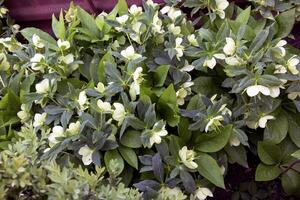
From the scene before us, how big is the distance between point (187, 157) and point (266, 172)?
17.2 inches

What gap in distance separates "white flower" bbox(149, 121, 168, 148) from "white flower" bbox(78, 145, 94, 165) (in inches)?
10.0

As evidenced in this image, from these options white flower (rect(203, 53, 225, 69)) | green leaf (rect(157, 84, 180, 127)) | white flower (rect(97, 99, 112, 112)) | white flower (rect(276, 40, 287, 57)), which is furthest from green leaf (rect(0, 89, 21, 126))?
white flower (rect(276, 40, 287, 57))

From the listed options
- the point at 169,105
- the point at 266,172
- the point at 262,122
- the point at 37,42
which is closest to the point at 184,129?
the point at 169,105

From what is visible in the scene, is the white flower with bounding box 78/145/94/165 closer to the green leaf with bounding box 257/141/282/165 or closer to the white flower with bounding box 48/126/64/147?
the white flower with bounding box 48/126/64/147

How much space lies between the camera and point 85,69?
2512 millimetres

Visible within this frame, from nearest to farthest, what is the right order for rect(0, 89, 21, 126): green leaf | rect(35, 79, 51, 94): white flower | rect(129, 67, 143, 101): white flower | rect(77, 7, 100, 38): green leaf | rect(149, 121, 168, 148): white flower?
1. rect(149, 121, 168, 148): white flower
2. rect(129, 67, 143, 101): white flower
3. rect(35, 79, 51, 94): white flower
4. rect(0, 89, 21, 126): green leaf
5. rect(77, 7, 100, 38): green leaf

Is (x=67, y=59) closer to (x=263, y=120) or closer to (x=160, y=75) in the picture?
(x=160, y=75)

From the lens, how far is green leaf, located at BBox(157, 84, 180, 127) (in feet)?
7.42

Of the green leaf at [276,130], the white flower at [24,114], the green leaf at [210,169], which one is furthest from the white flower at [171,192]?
the white flower at [24,114]

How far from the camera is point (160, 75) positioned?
2.37 m

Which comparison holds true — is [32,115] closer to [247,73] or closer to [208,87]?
[208,87]

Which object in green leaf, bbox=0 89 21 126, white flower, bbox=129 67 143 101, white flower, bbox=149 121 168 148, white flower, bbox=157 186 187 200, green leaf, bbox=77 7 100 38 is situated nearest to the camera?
white flower, bbox=157 186 187 200

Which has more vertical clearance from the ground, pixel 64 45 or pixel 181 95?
pixel 64 45

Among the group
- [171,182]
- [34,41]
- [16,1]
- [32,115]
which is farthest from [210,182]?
[16,1]
